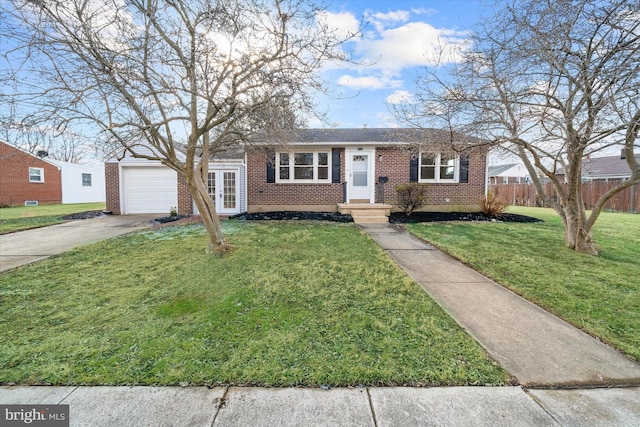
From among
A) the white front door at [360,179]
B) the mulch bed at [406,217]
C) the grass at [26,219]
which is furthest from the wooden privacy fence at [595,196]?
the grass at [26,219]

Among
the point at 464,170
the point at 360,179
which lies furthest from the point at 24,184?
the point at 464,170

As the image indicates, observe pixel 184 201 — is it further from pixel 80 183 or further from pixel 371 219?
pixel 80 183

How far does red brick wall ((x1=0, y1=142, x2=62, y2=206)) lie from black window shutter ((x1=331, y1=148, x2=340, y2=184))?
18.4 m

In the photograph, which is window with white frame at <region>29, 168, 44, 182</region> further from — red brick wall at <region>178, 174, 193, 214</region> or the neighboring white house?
red brick wall at <region>178, 174, 193, 214</region>

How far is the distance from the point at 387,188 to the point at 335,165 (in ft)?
7.98

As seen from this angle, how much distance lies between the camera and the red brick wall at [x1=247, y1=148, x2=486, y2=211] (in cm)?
1211

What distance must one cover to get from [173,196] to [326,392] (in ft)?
45.0

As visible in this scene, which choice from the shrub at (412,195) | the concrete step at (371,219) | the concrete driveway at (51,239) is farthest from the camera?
the shrub at (412,195)

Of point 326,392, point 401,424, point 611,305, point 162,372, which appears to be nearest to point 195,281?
point 162,372

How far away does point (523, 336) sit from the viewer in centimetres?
287

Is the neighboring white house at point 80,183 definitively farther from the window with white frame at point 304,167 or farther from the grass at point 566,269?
the grass at point 566,269

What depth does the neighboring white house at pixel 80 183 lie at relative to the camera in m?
23.7

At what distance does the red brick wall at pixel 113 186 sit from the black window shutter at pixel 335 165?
9827mm

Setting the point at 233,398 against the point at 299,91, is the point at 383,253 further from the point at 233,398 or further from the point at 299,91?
the point at 233,398
